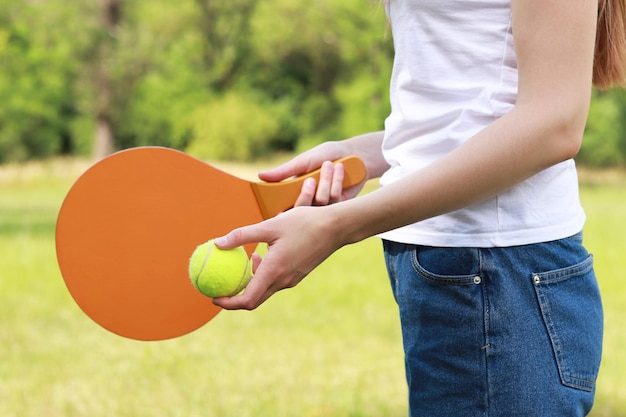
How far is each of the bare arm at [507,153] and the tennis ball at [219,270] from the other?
5.7 inches

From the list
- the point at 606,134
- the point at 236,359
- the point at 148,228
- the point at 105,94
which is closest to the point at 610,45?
the point at 148,228

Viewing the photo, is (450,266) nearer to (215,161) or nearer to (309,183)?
(309,183)

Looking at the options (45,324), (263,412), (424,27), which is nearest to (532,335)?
(424,27)

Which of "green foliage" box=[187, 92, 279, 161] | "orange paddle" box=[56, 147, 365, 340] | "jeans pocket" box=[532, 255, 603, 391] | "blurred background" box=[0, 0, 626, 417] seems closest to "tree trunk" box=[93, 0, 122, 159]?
"blurred background" box=[0, 0, 626, 417]

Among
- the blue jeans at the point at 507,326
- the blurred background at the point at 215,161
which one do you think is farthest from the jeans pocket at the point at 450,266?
the blurred background at the point at 215,161

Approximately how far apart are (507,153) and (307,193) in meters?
0.43

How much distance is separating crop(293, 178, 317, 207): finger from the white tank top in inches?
7.9

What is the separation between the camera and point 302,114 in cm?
2577

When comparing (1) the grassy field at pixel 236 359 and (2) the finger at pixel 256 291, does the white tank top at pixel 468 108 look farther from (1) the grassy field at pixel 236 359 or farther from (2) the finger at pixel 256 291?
(1) the grassy field at pixel 236 359

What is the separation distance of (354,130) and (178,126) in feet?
20.0

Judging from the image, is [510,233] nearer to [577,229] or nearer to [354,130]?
[577,229]

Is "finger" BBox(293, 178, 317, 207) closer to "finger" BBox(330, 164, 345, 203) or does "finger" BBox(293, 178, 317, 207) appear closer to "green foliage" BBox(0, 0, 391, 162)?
"finger" BBox(330, 164, 345, 203)

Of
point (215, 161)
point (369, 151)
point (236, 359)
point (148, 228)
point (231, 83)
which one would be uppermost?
point (369, 151)

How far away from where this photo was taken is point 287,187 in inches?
56.9
